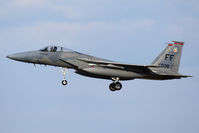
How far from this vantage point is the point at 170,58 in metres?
31.8

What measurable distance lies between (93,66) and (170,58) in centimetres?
634

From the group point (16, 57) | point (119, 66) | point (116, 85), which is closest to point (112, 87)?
point (116, 85)

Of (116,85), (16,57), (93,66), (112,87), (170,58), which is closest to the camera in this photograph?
(16,57)

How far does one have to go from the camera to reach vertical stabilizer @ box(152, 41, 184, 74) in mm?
31562

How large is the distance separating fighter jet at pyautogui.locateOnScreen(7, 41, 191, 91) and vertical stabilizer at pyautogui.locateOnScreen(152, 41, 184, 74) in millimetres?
180

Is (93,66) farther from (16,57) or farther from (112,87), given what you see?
(16,57)

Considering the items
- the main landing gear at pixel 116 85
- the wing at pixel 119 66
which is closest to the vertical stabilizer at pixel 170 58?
the wing at pixel 119 66

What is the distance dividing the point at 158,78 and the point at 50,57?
27.7ft

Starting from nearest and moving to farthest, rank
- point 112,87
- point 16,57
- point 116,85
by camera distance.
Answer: point 16,57 → point 116,85 → point 112,87

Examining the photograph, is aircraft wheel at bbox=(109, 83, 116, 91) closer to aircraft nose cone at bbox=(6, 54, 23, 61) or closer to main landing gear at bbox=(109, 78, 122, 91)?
main landing gear at bbox=(109, 78, 122, 91)

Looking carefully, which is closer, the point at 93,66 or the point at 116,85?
the point at 93,66

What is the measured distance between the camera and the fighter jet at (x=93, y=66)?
29266mm

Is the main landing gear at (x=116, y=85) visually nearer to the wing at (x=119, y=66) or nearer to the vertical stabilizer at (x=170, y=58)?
the wing at (x=119, y=66)

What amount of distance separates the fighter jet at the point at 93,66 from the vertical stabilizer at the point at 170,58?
0.18 meters
